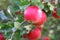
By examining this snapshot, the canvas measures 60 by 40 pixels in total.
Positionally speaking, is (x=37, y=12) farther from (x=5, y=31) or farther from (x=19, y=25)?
(x=5, y=31)

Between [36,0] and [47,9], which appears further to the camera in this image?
[47,9]

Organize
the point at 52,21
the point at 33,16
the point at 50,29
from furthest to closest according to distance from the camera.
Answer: the point at 50,29, the point at 52,21, the point at 33,16

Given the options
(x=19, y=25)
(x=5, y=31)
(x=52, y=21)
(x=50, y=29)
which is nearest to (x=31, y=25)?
(x=19, y=25)

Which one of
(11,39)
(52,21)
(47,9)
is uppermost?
(52,21)

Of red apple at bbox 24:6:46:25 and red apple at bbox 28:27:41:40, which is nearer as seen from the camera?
red apple at bbox 24:6:46:25

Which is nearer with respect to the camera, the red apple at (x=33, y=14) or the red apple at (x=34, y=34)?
the red apple at (x=33, y=14)

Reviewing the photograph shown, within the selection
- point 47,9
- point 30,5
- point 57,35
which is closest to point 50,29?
point 57,35

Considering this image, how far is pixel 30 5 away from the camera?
944mm

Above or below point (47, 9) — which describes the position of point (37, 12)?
below

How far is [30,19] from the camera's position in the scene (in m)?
0.90

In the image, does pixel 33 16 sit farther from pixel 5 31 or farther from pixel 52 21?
pixel 52 21

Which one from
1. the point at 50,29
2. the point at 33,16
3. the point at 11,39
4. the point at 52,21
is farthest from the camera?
the point at 50,29

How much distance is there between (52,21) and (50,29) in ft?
0.80

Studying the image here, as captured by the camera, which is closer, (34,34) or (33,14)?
(33,14)
